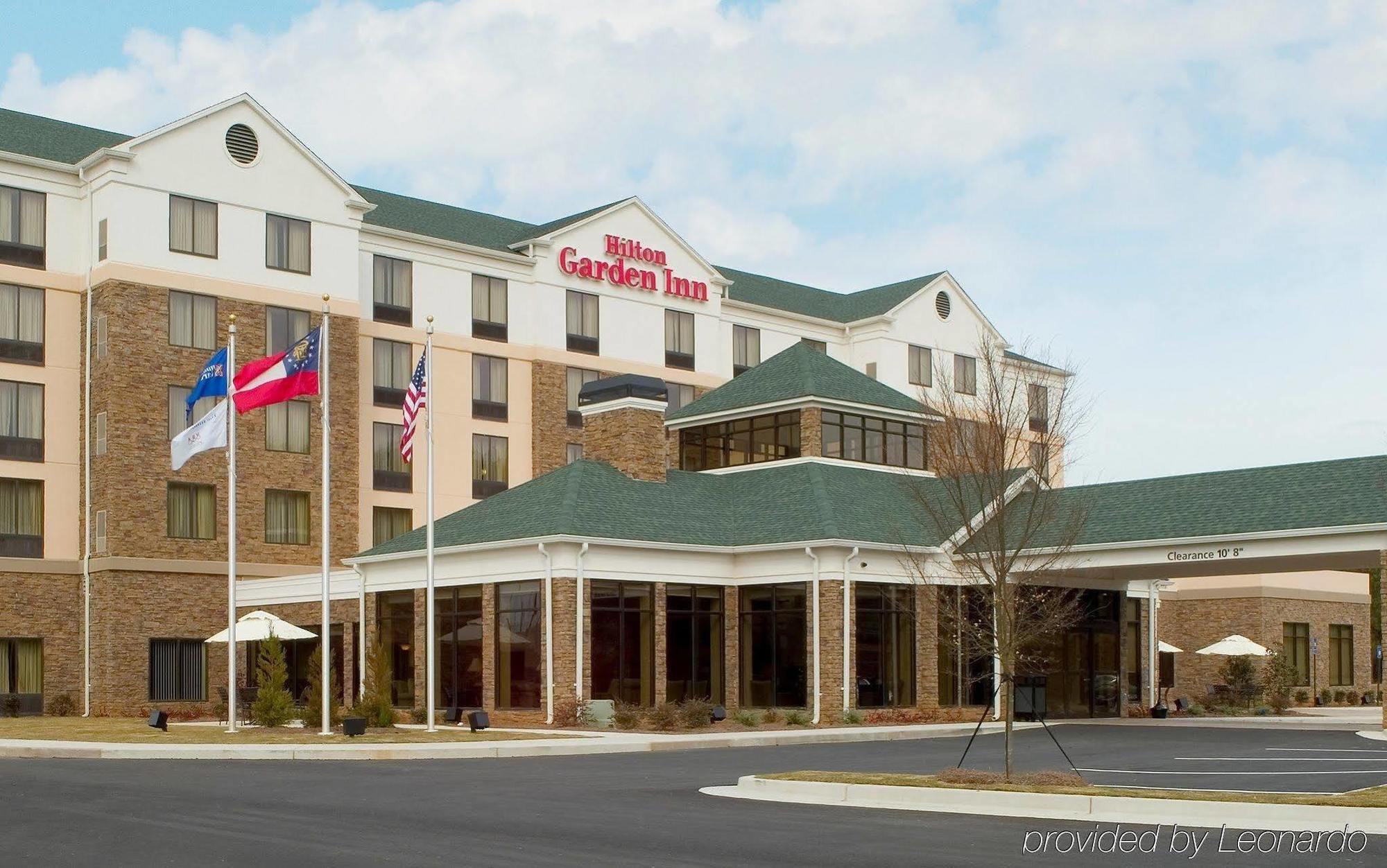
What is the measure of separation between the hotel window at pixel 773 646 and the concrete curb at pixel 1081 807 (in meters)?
17.3

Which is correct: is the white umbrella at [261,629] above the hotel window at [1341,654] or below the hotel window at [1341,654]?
above

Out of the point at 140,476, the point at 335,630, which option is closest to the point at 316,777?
the point at 335,630

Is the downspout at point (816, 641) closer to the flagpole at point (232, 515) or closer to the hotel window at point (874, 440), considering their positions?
the hotel window at point (874, 440)

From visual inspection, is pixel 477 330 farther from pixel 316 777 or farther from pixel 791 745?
pixel 316 777

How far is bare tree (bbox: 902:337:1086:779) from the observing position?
21641mm

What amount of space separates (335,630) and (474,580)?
8.65 metres

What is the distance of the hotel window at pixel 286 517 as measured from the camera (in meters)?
49.4

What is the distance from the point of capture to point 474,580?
123ft

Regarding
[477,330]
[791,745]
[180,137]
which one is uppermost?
[180,137]

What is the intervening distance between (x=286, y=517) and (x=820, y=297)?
98.6 feet

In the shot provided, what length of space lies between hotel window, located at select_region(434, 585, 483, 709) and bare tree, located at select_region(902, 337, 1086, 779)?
10197 millimetres

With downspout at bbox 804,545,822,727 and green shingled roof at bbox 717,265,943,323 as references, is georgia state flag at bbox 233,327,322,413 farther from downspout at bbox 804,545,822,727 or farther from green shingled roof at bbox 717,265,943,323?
green shingled roof at bbox 717,265,943,323

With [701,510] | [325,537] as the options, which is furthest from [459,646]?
[325,537]
